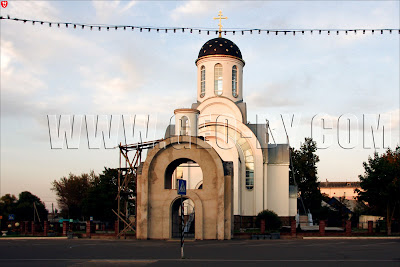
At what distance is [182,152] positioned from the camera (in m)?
29.8

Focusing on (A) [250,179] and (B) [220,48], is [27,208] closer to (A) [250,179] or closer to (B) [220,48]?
(B) [220,48]

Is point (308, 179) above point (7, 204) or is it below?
above

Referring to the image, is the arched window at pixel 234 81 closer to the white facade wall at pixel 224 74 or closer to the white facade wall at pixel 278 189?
the white facade wall at pixel 224 74

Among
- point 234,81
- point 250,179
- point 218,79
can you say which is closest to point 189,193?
point 250,179

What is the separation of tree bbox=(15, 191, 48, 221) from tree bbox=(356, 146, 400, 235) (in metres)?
45.3

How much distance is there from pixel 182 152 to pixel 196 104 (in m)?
14.8

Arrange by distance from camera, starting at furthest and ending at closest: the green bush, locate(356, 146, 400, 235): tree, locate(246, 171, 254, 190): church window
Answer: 1. locate(246, 171, 254, 190): church window
2. the green bush
3. locate(356, 146, 400, 235): tree

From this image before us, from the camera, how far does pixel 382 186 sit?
36.6 metres

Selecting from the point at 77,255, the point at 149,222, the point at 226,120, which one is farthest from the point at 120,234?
the point at 226,120

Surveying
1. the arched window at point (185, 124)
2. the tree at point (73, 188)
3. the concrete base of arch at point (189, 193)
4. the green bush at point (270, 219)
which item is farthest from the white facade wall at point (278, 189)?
the tree at point (73, 188)

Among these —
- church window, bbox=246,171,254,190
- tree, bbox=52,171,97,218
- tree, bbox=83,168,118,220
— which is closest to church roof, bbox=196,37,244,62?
church window, bbox=246,171,254,190

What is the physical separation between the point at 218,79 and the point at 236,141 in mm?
6416

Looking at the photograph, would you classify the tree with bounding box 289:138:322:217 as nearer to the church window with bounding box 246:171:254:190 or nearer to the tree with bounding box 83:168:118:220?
the church window with bounding box 246:171:254:190

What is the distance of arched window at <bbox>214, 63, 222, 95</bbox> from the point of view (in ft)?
145
